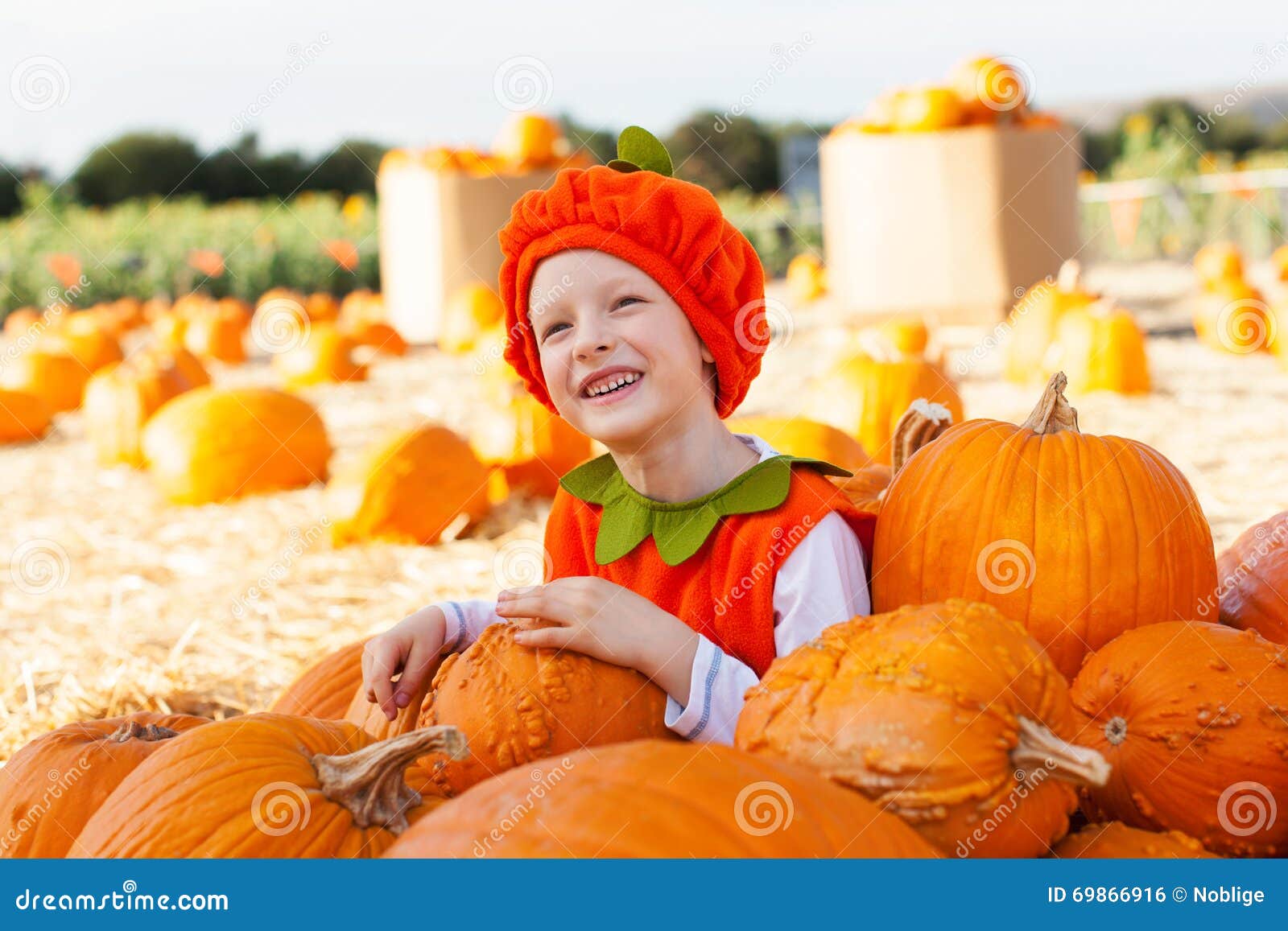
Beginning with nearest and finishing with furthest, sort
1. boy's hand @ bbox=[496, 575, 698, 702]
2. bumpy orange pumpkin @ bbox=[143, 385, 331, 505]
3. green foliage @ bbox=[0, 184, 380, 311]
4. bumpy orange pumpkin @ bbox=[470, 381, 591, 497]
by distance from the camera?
1. boy's hand @ bbox=[496, 575, 698, 702]
2. bumpy orange pumpkin @ bbox=[470, 381, 591, 497]
3. bumpy orange pumpkin @ bbox=[143, 385, 331, 505]
4. green foliage @ bbox=[0, 184, 380, 311]

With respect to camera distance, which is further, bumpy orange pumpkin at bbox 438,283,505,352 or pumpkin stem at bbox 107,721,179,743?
bumpy orange pumpkin at bbox 438,283,505,352

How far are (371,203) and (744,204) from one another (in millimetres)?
7252

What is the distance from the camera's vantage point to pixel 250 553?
507 centimetres

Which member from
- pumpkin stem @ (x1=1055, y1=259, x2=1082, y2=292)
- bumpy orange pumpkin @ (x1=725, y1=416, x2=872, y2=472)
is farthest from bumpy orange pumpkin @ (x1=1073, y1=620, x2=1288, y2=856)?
pumpkin stem @ (x1=1055, y1=259, x2=1082, y2=292)

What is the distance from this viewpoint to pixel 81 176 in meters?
26.9

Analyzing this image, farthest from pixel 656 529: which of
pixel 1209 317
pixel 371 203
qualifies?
pixel 371 203

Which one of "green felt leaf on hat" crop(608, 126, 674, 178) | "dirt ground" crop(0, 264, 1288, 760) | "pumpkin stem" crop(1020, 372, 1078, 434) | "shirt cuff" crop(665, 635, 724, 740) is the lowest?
"dirt ground" crop(0, 264, 1288, 760)

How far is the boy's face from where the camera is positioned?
1989 millimetres

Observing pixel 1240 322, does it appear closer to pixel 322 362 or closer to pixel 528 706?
pixel 322 362

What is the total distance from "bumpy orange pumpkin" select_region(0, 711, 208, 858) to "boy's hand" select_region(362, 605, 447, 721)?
0.28m

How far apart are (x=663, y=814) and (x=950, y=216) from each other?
835 centimetres

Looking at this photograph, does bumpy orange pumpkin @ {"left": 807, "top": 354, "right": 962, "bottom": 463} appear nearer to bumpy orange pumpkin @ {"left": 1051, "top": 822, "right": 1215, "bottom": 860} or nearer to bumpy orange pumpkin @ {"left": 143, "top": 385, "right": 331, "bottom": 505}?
bumpy orange pumpkin @ {"left": 143, "top": 385, "right": 331, "bottom": 505}

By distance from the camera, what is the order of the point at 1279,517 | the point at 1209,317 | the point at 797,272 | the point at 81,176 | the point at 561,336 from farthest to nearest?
the point at 81,176 < the point at 797,272 < the point at 1209,317 < the point at 1279,517 < the point at 561,336
